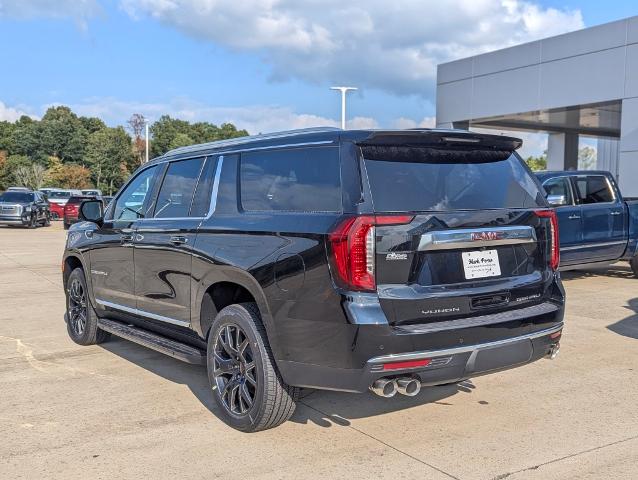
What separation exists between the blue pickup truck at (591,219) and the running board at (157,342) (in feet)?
21.8

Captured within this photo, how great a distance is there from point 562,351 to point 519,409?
184 cm

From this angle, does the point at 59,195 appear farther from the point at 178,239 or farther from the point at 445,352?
the point at 445,352

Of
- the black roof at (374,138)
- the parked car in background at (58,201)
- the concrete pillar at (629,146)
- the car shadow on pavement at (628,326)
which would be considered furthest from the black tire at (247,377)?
the parked car in background at (58,201)

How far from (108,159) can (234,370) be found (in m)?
74.4

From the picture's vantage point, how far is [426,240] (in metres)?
3.61

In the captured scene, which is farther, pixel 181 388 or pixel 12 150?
pixel 12 150

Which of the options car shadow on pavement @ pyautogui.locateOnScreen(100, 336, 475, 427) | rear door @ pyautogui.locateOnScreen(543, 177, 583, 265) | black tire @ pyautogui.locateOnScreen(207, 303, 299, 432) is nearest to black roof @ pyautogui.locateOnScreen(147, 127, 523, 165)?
black tire @ pyautogui.locateOnScreen(207, 303, 299, 432)

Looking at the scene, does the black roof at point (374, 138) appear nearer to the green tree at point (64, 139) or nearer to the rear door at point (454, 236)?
the rear door at point (454, 236)

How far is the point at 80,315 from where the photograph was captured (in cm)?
663

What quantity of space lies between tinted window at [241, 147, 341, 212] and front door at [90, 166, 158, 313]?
153cm

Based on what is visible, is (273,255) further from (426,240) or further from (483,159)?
(483,159)

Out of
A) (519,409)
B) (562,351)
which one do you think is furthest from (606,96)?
(519,409)

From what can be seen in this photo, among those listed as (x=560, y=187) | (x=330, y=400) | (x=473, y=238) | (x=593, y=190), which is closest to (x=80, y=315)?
(x=330, y=400)

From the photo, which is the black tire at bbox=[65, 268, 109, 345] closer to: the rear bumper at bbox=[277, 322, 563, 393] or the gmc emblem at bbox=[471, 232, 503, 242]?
the rear bumper at bbox=[277, 322, 563, 393]
